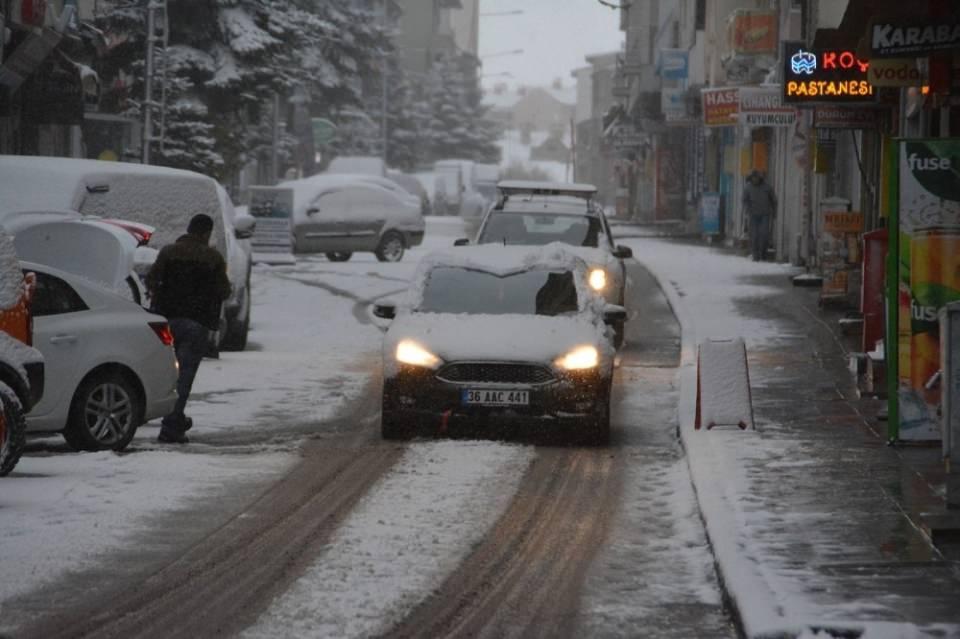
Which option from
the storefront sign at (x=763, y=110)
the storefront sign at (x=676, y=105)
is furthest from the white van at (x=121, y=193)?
the storefront sign at (x=676, y=105)

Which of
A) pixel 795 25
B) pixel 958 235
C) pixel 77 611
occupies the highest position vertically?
pixel 795 25

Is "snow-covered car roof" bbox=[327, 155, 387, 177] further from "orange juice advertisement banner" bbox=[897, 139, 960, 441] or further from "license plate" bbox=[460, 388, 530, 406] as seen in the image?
"orange juice advertisement banner" bbox=[897, 139, 960, 441]

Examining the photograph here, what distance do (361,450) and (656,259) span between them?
2739cm

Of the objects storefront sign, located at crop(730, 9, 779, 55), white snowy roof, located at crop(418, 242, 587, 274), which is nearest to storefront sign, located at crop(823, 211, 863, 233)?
white snowy roof, located at crop(418, 242, 587, 274)

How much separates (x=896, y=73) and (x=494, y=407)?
612 centimetres

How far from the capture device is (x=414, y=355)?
1514cm

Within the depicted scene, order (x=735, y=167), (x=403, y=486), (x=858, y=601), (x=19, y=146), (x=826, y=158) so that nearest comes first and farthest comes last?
(x=858, y=601)
(x=403, y=486)
(x=826, y=158)
(x=19, y=146)
(x=735, y=167)

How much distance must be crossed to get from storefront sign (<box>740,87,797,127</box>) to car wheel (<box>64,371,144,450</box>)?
22008mm

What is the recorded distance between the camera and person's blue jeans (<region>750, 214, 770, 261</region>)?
134ft

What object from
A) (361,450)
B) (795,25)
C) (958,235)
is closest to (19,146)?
(795,25)

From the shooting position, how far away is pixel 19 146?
136 feet

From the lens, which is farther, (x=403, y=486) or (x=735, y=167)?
(x=735, y=167)

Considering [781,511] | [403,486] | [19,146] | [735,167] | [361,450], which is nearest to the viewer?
[781,511]

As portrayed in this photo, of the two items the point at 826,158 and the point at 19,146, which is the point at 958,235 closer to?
the point at 826,158
